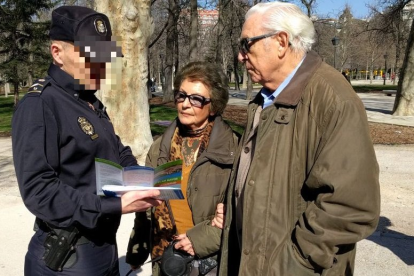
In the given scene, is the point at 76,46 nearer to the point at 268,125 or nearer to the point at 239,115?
the point at 268,125

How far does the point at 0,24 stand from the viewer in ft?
75.0

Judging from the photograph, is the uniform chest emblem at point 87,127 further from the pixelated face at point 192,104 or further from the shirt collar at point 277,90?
→ the shirt collar at point 277,90

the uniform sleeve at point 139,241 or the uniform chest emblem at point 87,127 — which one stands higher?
the uniform chest emblem at point 87,127

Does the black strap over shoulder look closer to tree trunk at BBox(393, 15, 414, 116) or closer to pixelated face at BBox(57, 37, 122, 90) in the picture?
pixelated face at BBox(57, 37, 122, 90)

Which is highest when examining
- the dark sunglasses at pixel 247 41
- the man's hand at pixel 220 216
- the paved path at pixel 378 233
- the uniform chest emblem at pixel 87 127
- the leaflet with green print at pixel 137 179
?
the dark sunglasses at pixel 247 41

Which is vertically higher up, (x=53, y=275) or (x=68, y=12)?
(x=68, y=12)

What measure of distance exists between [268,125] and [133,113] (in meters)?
6.24

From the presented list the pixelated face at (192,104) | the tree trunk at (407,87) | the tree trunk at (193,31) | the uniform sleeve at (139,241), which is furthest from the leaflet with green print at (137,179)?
the tree trunk at (193,31)

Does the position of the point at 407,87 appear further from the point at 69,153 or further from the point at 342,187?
the point at 69,153

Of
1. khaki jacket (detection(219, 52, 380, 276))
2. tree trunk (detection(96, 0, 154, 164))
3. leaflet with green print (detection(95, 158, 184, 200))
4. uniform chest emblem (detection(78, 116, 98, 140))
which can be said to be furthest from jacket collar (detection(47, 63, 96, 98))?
tree trunk (detection(96, 0, 154, 164))

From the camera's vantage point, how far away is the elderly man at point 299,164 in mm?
1718

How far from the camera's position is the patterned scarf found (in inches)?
106

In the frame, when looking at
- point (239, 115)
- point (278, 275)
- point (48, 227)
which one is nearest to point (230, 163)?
point (278, 275)

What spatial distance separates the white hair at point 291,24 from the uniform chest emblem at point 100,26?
781 millimetres
